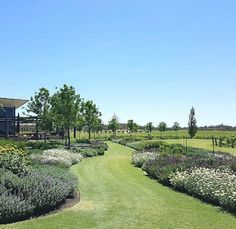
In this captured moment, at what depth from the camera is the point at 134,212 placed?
1212 centimetres

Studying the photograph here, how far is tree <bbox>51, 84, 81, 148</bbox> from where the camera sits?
3938 cm

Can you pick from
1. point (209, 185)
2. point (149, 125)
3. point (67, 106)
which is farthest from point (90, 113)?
point (209, 185)

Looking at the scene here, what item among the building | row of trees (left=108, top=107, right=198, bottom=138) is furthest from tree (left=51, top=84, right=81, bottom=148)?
row of trees (left=108, top=107, right=198, bottom=138)

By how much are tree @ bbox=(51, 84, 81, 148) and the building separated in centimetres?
1297

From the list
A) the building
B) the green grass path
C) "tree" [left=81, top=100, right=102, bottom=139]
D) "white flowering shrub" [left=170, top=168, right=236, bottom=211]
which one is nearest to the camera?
the green grass path

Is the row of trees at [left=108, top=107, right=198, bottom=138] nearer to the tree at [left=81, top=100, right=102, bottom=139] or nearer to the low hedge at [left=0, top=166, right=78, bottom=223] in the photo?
the tree at [left=81, top=100, right=102, bottom=139]

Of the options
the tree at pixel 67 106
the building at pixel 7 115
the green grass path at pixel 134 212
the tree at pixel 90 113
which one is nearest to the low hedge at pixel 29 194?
the green grass path at pixel 134 212

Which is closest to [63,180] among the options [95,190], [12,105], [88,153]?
[95,190]

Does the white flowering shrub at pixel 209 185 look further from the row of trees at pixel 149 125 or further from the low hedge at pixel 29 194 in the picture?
the row of trees at pixel 149 125

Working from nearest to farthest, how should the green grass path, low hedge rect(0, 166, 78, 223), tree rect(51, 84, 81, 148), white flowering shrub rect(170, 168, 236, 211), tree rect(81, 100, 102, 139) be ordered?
1. the green grass path
2. low hedge rect(0, 166, 78, 223)
3. white flowering shrub rect(170, 168, 236, 211)
4. tree rect(51, 84, 81, 148)
5. tree rect(81, 100, 102, 139)

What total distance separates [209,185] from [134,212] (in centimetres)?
355

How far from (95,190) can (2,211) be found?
5510 mm

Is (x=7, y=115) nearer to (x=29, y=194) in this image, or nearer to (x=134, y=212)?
(x=29, y=194)

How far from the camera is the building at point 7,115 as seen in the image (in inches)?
2045
